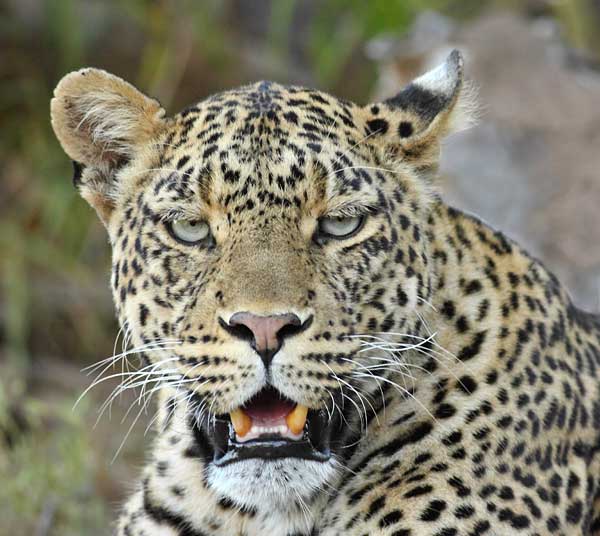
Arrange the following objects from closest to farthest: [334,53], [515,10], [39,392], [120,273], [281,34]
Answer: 1. [120,273]
2. [39,392]
3. [515,10]
4. [334,53]
5. [281,34]

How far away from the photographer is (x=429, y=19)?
13.7 meters

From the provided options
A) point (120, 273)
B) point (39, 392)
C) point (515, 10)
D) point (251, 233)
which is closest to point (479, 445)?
point (251, 233)

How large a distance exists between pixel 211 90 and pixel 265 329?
10897 mm

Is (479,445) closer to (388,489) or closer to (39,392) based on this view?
(388,489)

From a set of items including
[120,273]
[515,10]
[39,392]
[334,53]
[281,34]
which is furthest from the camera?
[281,34]

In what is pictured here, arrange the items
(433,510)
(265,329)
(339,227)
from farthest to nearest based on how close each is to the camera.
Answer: (339,227), (433,510), (265,329)

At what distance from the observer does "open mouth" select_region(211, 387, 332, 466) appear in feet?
17.0

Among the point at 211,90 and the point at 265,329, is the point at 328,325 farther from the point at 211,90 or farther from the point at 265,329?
the point at 211,90

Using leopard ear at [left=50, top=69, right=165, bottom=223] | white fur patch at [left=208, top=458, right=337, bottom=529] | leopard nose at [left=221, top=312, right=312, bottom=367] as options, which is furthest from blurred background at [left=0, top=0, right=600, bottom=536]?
leopard nose at [left=221, top=312, right=312, bottom=367]

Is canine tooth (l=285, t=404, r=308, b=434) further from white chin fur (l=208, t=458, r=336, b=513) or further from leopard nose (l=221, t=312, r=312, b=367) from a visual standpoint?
leopard nose (l=221, t=312, r=312, b=367)

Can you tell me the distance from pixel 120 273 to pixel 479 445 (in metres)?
1.79

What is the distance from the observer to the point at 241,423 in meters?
5.22

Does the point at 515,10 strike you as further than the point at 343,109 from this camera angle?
Yes

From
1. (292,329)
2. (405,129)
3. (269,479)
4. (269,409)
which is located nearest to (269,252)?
(292,329)
